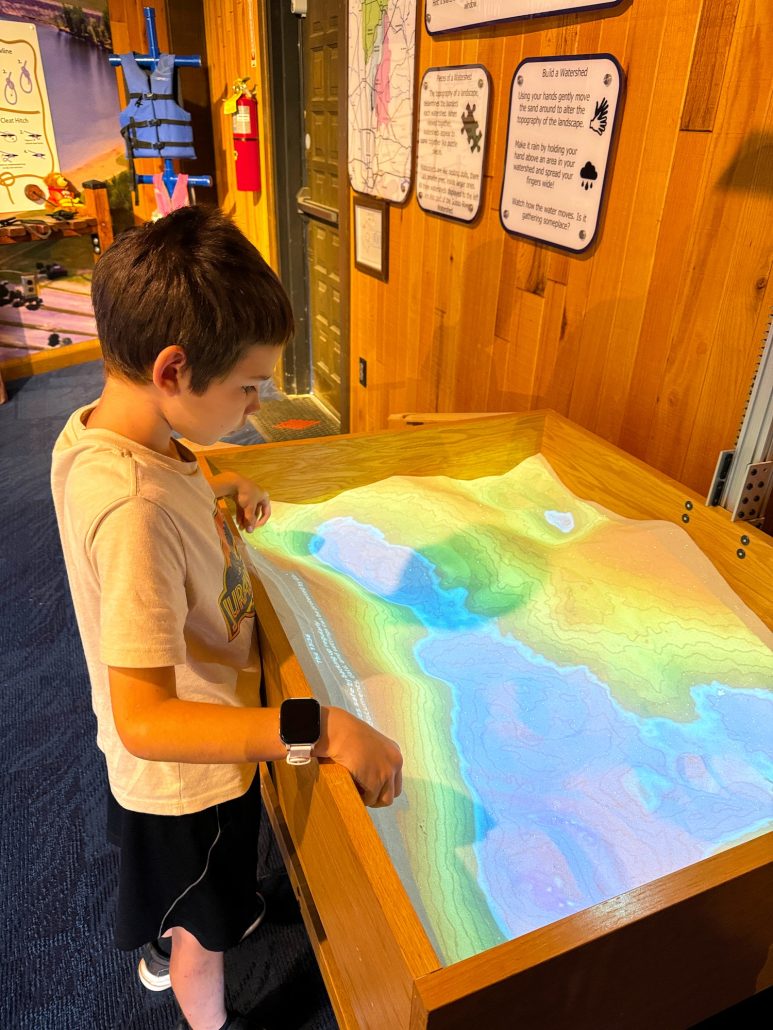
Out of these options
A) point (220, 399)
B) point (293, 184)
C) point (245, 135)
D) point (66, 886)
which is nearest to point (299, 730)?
point (220, 399)

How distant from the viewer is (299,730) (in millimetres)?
622

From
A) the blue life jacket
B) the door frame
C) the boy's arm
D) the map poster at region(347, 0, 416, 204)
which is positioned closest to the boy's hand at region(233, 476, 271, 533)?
the boy's arm

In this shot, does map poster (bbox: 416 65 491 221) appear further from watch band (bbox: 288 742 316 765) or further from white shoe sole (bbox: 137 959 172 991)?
white shoe sole (bbox: 137 959 172 991)

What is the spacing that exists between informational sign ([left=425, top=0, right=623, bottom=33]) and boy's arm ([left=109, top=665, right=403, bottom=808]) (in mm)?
1289

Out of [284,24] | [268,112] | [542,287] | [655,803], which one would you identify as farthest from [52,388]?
[655,803]

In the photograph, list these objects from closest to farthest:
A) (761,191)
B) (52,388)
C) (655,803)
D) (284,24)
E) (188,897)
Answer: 1. (655,803)
2. (188,897)
3. (761,191)
4. (284,24)
5. (52,388)

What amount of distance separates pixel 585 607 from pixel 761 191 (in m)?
0.67

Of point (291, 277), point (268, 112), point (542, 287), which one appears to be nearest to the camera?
point (542, 287)

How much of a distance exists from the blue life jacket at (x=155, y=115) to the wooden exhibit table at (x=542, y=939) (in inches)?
111

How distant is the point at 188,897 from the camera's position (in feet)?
2.92

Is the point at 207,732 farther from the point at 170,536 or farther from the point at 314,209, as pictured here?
the point at 314,209

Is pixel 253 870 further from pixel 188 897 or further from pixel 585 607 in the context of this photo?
pixel 585 607

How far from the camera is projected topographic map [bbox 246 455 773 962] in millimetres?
699

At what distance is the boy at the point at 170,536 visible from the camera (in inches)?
24.8
